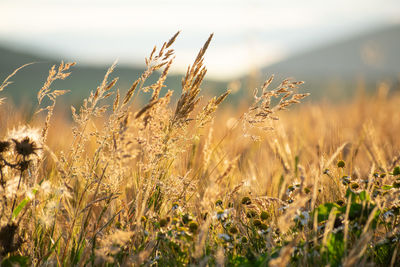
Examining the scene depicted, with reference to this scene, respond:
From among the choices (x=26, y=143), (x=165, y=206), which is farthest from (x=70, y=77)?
(x=26, y=143)

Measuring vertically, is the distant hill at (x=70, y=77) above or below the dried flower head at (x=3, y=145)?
above

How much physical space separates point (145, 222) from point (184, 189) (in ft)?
0.87

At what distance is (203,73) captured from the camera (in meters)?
1.79

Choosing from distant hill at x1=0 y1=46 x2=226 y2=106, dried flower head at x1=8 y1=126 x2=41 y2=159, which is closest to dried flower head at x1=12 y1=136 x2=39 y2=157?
dried flower head at x1=8 y1=126 x2=41 y2=159

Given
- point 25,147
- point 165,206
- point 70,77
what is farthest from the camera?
point 70,77

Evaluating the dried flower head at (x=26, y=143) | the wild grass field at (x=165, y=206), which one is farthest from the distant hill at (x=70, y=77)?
the dried flower head at (x=26, y=143)

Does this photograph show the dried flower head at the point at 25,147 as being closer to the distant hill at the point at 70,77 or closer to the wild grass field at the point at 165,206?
the wild grass field at the point at 165,206

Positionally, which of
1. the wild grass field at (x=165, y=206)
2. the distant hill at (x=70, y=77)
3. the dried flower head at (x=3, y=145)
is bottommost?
the wild grass field at (x=165, y=206)

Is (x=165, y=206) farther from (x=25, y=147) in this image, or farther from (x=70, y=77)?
(x=70, y=77)

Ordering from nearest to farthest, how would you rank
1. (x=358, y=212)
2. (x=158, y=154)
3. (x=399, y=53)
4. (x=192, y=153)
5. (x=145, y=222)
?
1. (x=358, y=212)
2. (x=158, y=154)
3. (x=145, y=222)
4. (x=192, y=153)
5. (x=399, y=53)

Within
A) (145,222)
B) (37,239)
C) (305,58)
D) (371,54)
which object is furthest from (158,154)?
(305,58)

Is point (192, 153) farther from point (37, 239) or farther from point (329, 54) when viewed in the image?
point (329, 54)

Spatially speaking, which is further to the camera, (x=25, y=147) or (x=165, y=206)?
(x=165, y=206)

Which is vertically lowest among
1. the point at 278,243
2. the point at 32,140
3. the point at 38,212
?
the point at 278,243
